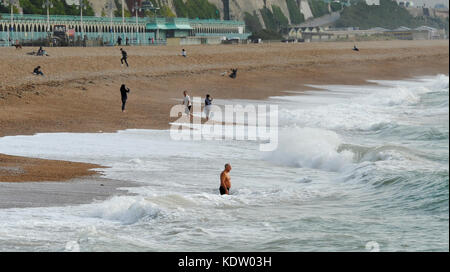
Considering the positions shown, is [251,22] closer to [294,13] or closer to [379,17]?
[294,13]

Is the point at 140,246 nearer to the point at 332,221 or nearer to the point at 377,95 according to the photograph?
the point at 332,221

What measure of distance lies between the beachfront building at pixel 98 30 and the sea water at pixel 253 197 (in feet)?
144

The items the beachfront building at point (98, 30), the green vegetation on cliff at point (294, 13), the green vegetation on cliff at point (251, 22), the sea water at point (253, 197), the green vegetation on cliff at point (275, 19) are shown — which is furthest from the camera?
the green vegetation on cliff at point (294, 13)

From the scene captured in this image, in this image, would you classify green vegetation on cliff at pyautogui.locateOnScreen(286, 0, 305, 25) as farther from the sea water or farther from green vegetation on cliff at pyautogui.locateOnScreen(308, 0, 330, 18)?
the sea water

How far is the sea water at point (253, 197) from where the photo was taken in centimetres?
1259

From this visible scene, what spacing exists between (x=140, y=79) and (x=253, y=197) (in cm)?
3038

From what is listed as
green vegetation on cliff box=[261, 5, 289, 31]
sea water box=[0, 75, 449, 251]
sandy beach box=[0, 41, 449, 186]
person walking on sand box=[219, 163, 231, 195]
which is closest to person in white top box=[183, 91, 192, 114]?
sandy beach box=[0, 41, 449, 186]

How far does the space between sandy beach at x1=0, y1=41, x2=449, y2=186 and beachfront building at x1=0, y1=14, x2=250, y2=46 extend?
1008cm

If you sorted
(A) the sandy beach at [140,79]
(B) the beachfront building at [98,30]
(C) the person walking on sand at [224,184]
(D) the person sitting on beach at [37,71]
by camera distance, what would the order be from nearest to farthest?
1. (C) the person walking on sand at [224,184]
2. (A) the sandy beach at [140,79]
3. (D) the person sitting on beach at [37,71]
4. (B) the beachfront building at [98,30]

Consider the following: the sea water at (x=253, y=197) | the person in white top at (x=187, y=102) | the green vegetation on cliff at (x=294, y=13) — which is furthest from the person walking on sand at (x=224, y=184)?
the green vegetation on cliff at (x=294, y=13)

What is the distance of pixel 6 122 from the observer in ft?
86.2

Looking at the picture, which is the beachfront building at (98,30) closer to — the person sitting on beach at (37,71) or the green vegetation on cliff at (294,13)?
the person sitting on beach at (37,71)

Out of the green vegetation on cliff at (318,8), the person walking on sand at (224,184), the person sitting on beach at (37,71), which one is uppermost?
the green vegetation on cliff at (318,8)

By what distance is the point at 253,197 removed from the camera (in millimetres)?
15953
